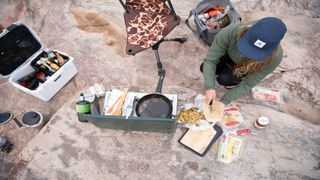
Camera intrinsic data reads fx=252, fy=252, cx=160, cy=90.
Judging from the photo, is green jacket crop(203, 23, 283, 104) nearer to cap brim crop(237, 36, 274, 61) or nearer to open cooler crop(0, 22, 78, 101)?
cap brim crop(237, 36, 274, 61)

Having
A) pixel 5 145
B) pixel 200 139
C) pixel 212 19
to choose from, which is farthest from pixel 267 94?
pixel 5 145

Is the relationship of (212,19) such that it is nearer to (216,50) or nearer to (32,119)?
(216,50)

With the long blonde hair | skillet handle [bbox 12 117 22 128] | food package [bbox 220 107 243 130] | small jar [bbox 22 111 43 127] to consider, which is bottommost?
food package [bbox 220 107 243 130]

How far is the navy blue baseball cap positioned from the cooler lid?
261cm

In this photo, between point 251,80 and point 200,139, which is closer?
point 251,80

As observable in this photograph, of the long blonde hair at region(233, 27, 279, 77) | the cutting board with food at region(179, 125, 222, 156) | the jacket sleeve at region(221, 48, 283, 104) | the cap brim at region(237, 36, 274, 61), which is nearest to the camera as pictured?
the cap brim at region(237, 36, 274, 61)

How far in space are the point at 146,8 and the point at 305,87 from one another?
247 centimetres

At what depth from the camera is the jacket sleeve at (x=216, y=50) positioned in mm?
2512

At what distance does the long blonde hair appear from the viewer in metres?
2.27

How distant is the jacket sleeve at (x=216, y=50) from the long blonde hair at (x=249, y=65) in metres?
0.14

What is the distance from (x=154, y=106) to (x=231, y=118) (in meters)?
0.95

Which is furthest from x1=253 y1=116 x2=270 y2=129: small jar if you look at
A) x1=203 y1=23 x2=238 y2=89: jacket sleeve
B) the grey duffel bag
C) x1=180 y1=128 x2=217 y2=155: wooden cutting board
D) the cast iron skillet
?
the grey duffel bag

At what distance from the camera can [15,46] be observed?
10.3 ft

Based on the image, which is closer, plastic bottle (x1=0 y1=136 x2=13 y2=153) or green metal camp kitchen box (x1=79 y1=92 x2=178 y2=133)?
green metal camp kitchen box (x1=79 y1=92 x2=178 y2=133)
